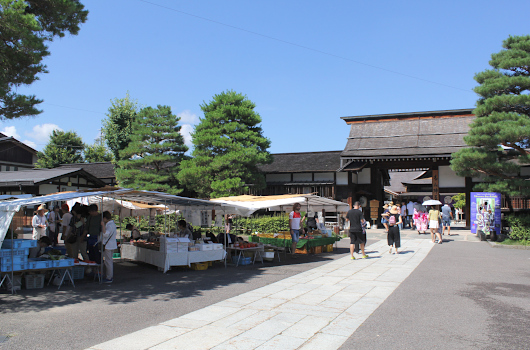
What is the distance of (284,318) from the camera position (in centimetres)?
542

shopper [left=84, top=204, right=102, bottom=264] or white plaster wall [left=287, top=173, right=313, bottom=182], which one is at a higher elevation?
white plaster wall [left=287, top=173, right=313, bottom=182]

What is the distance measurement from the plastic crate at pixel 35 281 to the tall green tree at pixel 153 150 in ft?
50.7

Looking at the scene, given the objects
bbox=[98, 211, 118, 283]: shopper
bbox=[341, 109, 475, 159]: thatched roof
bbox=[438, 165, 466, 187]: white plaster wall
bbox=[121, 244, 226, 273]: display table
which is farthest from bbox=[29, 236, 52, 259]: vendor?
bbox=[438, 165, 466, 187]: white plaster wall

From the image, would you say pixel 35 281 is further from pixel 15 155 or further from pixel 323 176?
pixel 15 155

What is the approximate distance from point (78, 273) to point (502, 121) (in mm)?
14810

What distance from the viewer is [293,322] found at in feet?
17.2

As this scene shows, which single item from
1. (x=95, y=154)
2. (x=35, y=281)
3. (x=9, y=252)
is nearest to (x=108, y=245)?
(x=35, y=281)

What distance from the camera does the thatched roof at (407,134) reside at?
2267 cm

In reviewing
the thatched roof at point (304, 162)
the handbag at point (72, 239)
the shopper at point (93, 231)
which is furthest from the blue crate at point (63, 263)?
the thatched roof at point (304, 162)

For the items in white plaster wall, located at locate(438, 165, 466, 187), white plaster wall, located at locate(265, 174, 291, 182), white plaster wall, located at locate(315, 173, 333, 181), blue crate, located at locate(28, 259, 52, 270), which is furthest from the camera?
white plaster wall, located at locate(265, 174, 291, 182)

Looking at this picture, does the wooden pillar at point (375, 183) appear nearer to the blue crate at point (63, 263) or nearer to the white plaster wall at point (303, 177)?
the white plaster wall at point (303, 177)

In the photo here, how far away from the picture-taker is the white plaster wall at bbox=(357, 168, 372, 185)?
25047mm

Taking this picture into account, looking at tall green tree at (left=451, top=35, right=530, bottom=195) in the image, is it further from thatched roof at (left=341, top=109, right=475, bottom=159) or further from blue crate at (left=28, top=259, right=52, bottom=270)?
blue crate at (left=28, top=259, right=52, bottom=270)

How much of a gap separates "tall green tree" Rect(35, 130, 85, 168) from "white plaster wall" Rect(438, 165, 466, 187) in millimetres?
31820
